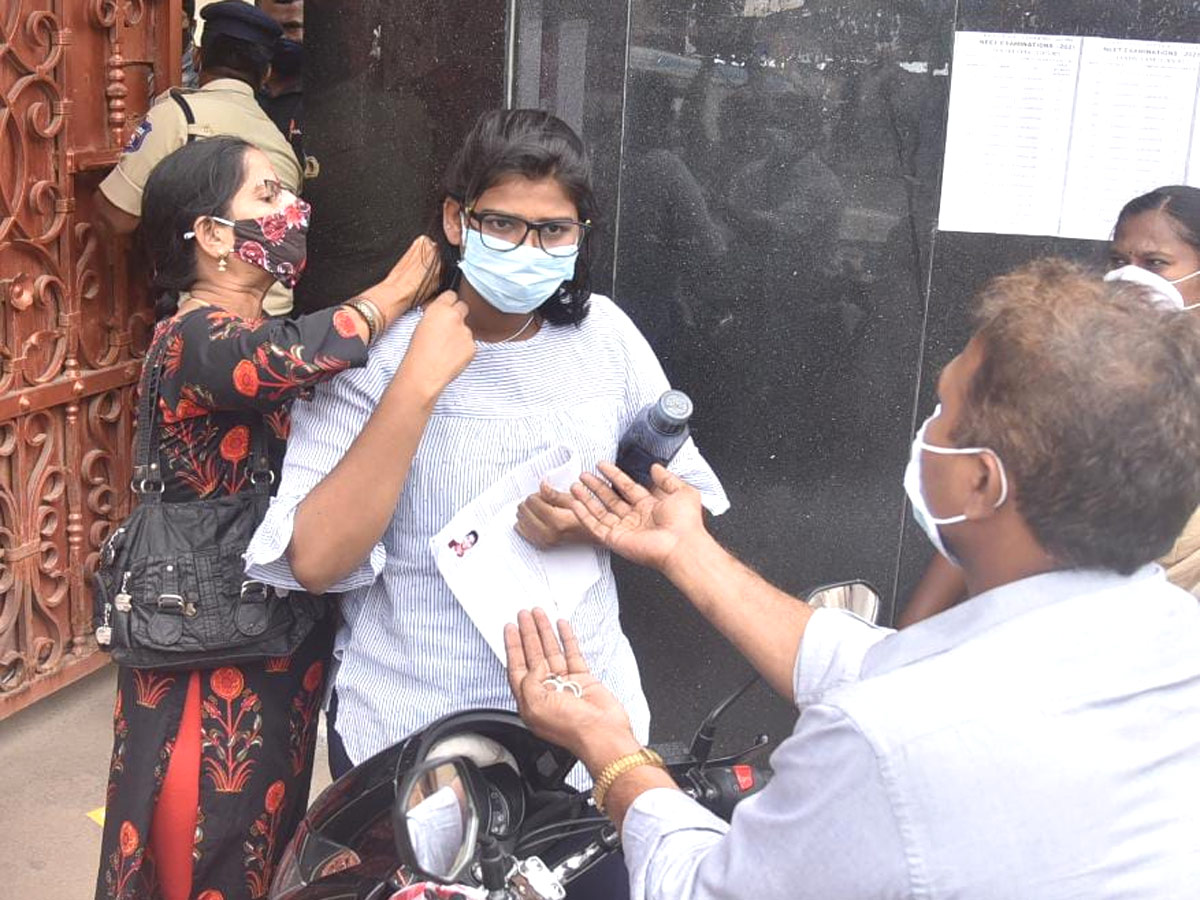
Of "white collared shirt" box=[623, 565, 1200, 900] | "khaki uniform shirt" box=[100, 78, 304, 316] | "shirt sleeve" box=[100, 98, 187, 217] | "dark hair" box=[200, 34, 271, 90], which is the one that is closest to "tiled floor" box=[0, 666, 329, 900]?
"khaki uniform shirt" box=[100, 78, 304, 316]

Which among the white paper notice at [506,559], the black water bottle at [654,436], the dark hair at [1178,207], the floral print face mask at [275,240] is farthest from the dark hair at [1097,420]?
the dark hair at [1178,207]

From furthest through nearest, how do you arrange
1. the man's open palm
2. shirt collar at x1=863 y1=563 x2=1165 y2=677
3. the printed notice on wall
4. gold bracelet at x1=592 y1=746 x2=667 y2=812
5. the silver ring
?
1. the printed notice on wall
2. the man's open palm
3. the silver ring
4. gold bracelet at x1=592 y1=746 x2=667 y2=812
5. shirt collar at x1=863 y1=563 x2=1165 y2=677

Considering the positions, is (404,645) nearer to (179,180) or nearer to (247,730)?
(247,730)

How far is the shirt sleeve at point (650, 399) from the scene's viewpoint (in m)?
2.43

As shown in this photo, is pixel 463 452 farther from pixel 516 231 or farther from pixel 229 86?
pixel 229 86

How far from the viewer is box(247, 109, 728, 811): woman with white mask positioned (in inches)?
84.9

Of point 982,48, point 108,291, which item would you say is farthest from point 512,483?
point 108,291

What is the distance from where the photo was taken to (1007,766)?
1301 millimetres

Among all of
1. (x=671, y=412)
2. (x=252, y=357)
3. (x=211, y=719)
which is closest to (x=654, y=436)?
(x=671, y=412)

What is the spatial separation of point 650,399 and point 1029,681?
119cm

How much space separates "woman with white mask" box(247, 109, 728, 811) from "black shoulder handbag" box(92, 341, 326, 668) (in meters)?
0.16

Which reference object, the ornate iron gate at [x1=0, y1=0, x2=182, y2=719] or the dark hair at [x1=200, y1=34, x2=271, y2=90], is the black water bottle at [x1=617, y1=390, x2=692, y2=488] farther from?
the dark hair at [x1=200, y1=34, x2=271, y2=90]

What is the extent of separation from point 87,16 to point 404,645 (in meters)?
2.60

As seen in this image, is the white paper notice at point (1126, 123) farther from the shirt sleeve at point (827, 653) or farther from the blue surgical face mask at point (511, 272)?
the shirt sleeve at point (827, 653)
